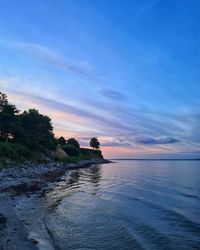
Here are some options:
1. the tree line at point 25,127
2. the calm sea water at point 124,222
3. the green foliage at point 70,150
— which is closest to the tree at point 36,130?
the tree line at point 25,127

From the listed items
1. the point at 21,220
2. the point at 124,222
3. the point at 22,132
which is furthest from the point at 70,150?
the point at 21,220

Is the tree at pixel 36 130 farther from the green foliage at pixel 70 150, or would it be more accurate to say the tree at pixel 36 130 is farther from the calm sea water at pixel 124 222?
the calm sea water at pixel 124 222

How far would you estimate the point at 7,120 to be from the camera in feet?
259

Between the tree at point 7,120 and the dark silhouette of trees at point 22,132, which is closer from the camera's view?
the dark silhouette of trees at point 22,132

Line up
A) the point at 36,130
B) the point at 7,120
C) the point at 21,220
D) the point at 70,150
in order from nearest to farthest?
1. the point at 21,220
2. the point at 7,120
3. the point at 36,130
4. the point at 70,150

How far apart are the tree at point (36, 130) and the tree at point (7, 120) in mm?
4455

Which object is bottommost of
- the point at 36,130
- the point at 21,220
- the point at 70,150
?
the point at 21,220

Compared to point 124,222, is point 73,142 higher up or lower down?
higher up

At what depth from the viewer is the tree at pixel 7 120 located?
78.3m

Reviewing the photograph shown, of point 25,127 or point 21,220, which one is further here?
point 25,127

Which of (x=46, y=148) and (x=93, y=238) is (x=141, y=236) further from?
(x=46, y=148)

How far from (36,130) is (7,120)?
617 inches

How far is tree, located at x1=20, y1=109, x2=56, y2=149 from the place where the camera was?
86.7 meters

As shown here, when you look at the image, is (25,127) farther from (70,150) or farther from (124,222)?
(124,222)
